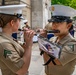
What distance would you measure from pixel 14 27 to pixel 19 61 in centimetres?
39

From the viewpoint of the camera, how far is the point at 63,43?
9.20 feet

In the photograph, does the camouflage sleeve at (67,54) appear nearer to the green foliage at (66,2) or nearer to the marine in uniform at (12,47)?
the marine in uniform at (12,47)

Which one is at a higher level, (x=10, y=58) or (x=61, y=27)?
(x=61, y=27)

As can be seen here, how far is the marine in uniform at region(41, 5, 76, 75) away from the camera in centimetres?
271

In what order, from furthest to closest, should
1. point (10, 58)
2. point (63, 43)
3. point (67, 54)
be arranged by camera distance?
point (63, 43) < point (67, 54) < point (10, 58)

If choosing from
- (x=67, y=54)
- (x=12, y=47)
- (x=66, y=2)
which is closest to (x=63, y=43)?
(x=67, y=54)

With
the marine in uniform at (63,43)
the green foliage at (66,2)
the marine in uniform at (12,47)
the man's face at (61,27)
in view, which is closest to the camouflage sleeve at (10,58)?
Answer: the marine in uniform at (12,47)

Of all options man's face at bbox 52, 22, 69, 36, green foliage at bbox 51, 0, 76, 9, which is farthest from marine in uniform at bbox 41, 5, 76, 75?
green foliage at bbox 51, 0, 76, 9

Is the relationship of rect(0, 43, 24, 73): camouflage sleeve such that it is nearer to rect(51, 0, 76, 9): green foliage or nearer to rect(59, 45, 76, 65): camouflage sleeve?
rect(59, 45, 76, 65): camouflage sleeve

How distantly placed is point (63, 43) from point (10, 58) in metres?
0.67

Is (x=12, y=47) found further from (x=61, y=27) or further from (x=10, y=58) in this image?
(x=61, y=27)

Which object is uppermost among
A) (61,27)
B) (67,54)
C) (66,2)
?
(61,27)

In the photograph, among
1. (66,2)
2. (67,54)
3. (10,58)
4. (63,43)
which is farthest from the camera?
(66,2)

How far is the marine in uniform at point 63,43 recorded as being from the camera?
2709 mm
